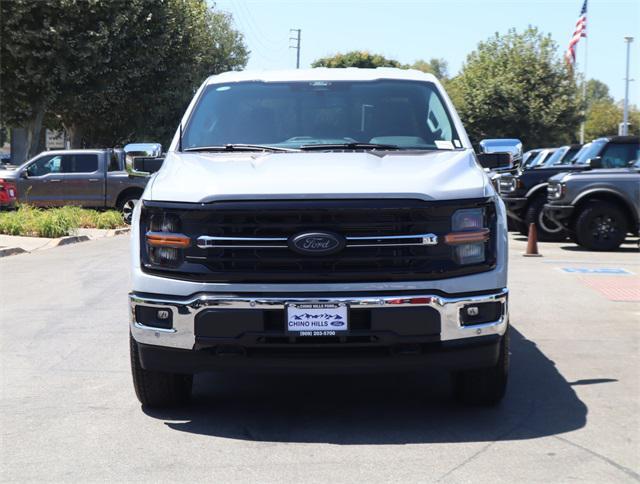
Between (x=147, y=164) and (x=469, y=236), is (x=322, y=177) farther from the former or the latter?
(x=147, y=164)

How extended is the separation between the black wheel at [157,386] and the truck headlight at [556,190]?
11.6 m

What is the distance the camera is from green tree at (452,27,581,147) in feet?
155

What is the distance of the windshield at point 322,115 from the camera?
6641mm

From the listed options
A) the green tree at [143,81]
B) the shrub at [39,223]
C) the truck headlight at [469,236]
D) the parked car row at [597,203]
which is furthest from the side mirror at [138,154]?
the green tree at [143,81]

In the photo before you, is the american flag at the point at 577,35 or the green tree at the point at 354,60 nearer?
the american flag at the point at 577,35

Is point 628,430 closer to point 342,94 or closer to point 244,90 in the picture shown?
point 342,94

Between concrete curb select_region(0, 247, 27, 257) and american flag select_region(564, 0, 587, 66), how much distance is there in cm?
3706

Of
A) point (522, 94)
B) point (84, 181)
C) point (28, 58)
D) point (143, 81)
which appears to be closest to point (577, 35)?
point (522, 94)

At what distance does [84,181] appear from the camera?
2448 centimetres

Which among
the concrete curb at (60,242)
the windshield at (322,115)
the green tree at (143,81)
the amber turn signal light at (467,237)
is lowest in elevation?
the concrete curb at (60,242)

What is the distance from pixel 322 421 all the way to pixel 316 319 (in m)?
0.78

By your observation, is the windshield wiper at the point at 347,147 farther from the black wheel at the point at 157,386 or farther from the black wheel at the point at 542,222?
the black wheel at the point at 542,222

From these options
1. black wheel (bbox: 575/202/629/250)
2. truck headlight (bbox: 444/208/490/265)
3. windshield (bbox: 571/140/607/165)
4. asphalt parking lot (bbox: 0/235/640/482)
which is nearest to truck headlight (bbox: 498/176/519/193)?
windshield (bbox: 571/140/607/165)

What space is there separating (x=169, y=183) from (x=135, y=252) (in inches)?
17.1
